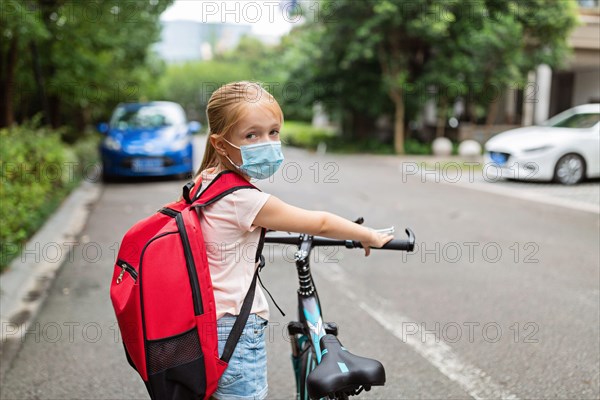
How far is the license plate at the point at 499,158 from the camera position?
12.2 metres

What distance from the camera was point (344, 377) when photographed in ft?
5.66

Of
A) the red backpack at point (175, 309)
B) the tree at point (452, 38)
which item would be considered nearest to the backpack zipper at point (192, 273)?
the red backpack at point (175, 309)

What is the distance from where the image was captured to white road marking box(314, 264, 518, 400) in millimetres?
3412

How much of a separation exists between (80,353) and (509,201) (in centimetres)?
783

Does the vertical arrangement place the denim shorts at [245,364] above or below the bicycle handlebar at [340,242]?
below

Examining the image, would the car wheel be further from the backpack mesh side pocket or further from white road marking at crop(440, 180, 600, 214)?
the backpack mesh side pocket

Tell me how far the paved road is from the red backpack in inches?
66.3

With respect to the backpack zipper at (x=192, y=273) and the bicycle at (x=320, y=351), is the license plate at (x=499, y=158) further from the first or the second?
the backpack zipper at (x=192, y=273)

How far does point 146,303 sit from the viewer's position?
1749mm

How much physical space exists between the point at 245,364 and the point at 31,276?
173 inches

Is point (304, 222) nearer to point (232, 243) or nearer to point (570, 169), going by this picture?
point (232, 243)

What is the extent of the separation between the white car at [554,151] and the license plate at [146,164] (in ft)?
22.5

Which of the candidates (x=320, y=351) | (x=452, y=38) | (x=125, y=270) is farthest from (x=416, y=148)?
(x=125, y=270)

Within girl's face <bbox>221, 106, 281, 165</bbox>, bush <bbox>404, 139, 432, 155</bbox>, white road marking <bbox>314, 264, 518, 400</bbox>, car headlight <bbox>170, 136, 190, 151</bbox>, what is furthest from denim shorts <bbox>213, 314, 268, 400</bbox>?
bush <bbox>404, 139, 432, 155</bbox>
